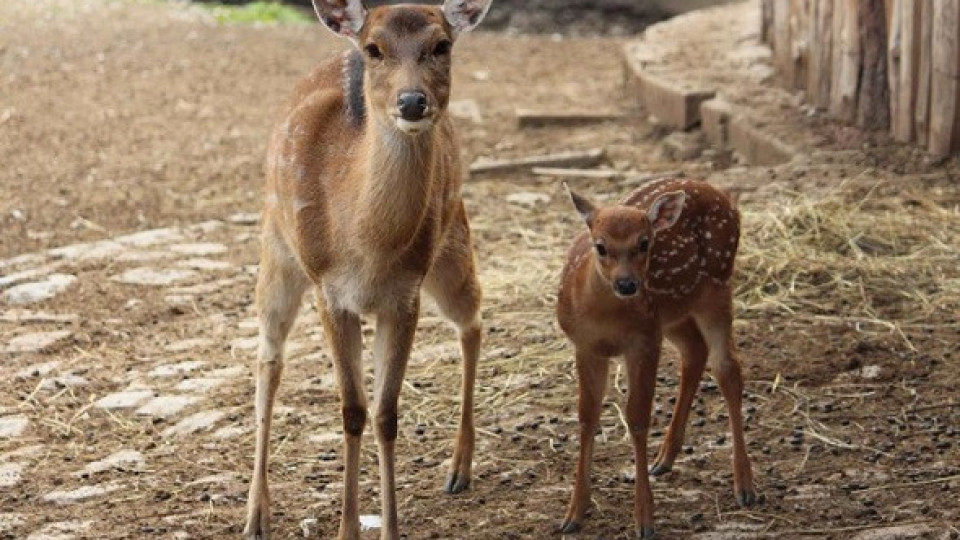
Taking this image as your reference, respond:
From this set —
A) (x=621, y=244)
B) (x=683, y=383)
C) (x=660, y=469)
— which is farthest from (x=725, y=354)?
(x=621, y=244)

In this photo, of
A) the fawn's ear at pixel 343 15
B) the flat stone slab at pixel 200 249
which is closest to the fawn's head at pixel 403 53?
the fawn's ear at pixel 343 15

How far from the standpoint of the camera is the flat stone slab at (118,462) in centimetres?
663

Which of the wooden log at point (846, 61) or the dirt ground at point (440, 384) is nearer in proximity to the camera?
the dirt ground at point (440, 384)

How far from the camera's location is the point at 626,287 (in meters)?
5.52

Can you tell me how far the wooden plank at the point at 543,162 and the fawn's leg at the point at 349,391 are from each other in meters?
5.22

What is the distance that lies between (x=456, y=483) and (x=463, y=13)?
1.60m

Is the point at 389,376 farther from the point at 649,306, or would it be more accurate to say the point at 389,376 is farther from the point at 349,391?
the point at 649,306

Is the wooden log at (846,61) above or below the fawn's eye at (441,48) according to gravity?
below

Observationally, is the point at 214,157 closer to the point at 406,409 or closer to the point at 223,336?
the point at 223,336

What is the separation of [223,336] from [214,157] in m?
4.00

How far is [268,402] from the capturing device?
6.32 metres

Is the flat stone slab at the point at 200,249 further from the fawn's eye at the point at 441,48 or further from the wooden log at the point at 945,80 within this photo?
the fawn's eye at the point at 441,48

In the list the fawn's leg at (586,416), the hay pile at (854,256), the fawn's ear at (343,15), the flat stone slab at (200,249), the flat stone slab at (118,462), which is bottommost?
the flat stone slab at (200,249)

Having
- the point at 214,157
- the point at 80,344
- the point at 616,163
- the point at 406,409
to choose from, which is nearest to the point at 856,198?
the point at 616,163
